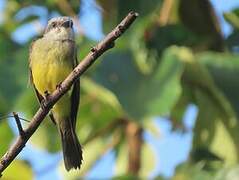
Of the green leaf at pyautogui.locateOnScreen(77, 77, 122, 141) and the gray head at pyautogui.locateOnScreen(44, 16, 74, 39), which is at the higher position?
the green leaf at pyautogui.locateOnScreen(77, 77, 122, 141)

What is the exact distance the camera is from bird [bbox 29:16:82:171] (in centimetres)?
362

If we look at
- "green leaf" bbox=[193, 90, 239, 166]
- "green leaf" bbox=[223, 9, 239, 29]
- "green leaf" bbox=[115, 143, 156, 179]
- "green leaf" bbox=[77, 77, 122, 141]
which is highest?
"green leaf" bbox=[223, 9, 239, 29]

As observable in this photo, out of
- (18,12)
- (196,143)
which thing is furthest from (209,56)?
(18,12)

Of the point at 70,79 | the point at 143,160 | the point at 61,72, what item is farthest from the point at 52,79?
the point at 143,160

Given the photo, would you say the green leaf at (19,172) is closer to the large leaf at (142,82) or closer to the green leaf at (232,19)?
the large leaf at (142,82)

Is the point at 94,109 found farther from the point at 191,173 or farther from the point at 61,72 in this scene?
the point at 61,72

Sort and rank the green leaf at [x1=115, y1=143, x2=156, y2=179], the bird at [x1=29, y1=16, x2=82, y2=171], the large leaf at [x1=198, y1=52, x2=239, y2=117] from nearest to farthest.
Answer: the bird at [x1=29, y1=16, x2=82, y2=171] → the large leaf at [x1=198, y1=52, x2=239, y2=117] → the green leaf at [x1=115, y1=143, x2=156, y2=179]

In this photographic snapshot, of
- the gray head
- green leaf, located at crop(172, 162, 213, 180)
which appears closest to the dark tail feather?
the gray head

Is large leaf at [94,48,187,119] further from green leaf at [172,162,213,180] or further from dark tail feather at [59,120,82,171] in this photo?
dark tail feather at [59,120,82,171]

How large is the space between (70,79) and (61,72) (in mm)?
944

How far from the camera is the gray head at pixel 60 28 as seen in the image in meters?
3.83

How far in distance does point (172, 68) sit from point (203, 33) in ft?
2.36

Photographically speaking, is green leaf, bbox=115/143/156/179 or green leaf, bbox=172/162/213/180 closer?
green leaf, bbox=172/162/213/180

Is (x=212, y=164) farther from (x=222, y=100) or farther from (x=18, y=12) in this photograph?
(x=18, y=12)
